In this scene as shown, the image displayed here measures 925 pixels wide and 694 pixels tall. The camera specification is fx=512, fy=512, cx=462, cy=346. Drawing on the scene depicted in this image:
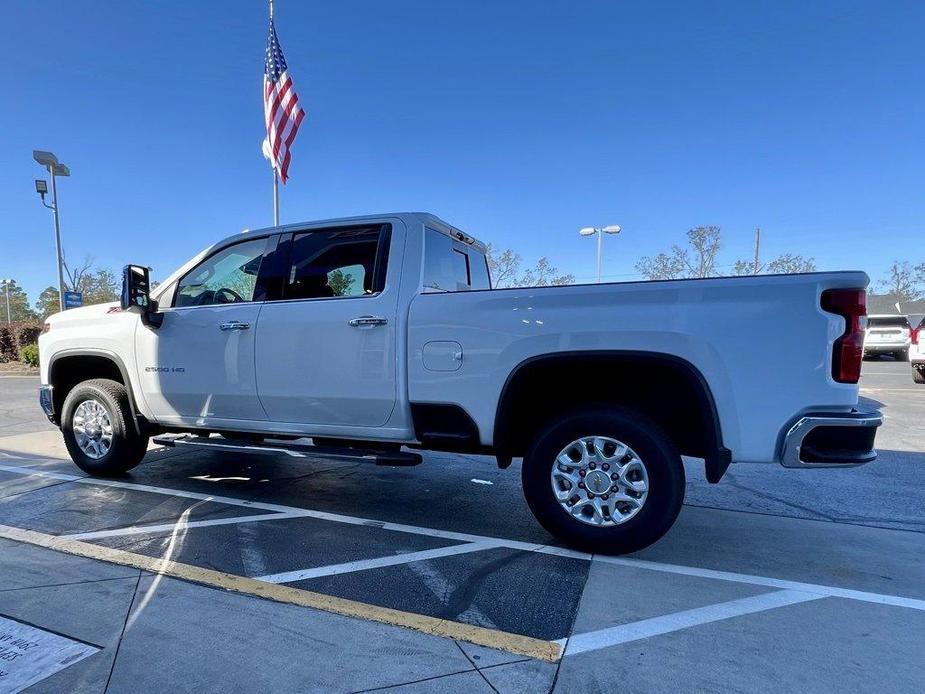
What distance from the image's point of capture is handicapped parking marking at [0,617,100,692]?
6.59 feet

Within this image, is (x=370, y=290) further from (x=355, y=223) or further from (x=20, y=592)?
(x=20, y=592)

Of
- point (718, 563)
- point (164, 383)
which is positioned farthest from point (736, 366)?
point (164, 383)

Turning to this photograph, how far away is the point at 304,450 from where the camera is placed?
3768 millimetres

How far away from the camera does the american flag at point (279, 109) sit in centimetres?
995

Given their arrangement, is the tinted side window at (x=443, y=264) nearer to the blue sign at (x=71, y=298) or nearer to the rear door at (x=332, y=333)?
the rear door at (x=332, y=333)

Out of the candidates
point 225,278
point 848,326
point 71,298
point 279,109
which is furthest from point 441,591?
point 71,298

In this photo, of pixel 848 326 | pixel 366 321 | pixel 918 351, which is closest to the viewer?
pixel 848 326

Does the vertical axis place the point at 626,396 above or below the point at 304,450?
above

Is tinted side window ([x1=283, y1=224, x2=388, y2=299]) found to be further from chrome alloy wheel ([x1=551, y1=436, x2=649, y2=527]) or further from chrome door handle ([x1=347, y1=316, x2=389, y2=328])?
chrome alloy wheel ([x1=551, y1=436, x2=649, y2=527])

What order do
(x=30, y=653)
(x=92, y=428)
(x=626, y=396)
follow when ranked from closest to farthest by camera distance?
(x=30, y=653), (x=626, y=396), (x=92, y=428)

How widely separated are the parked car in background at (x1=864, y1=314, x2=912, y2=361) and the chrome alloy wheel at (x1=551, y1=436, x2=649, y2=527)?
2126cm

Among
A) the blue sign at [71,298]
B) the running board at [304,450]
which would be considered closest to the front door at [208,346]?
the running board at [304,450]

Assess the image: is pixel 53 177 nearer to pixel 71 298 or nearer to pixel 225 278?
pixel 71 298

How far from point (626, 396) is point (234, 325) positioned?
298cm
